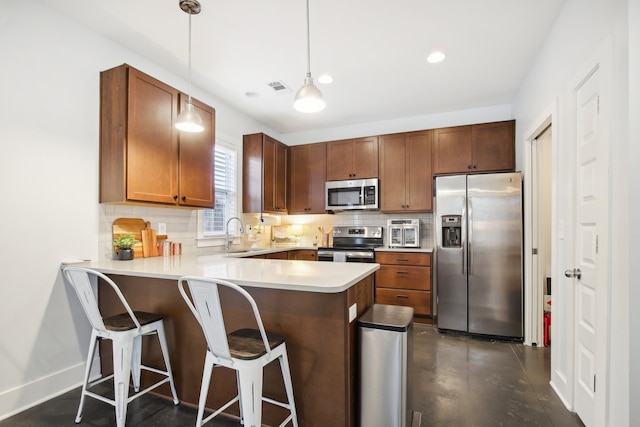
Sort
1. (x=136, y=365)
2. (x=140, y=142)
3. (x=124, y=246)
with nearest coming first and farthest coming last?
(x=136, y=365), (x=140, y=142), (x=124, y=246)

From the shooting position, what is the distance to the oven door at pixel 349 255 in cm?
425

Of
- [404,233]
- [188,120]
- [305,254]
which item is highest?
[188,120]

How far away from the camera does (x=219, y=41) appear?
2760 mm

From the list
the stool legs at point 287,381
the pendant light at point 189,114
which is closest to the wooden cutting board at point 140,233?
the pendant light at point 189,114

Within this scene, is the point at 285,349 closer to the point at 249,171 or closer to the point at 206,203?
the point at 206,203

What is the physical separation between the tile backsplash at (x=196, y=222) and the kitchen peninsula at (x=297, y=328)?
0.67m

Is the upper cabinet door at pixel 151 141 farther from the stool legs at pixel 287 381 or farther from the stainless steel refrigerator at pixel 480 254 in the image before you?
the stainless steel refrigerator at pixel 480 254

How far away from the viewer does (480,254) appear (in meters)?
3.55

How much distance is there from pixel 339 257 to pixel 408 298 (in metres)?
1.04

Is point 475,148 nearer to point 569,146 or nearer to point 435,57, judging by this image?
point 435,57

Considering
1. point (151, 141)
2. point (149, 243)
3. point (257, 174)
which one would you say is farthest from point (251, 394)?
point (257, 174)

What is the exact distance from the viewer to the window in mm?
3969

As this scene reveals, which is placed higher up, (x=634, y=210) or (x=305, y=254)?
(x=634, y=210)

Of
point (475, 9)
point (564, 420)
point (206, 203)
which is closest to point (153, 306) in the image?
point (206, 203)
